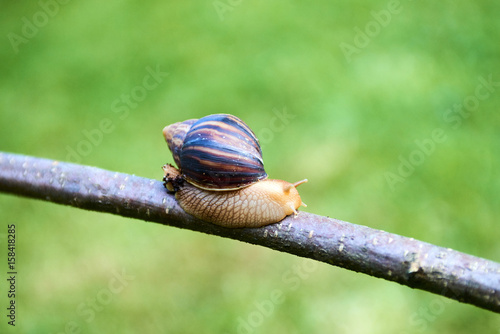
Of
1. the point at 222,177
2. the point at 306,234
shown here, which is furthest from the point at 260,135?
the point at 306,234

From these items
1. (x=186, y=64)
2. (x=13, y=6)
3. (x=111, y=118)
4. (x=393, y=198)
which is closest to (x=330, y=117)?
(x=393, y=198)

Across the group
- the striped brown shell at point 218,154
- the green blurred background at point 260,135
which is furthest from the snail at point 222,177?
the green blurred background at point 260,135

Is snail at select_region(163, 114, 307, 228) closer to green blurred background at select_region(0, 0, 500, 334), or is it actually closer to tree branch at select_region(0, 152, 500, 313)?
tree branch at select_region(0, 152, 500, 313)

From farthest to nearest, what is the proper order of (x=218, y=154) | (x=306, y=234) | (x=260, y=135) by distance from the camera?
1. (x=260, y=135)
2. (x=218, y=154)
3. (x=306, y=234)

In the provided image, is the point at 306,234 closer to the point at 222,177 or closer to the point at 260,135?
the point at 222,177

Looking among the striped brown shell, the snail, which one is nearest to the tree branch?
the snail

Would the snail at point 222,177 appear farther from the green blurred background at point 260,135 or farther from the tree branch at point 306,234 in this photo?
the green blurred background at point 260,135

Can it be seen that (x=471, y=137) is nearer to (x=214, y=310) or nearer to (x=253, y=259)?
(x=253, y=259)
